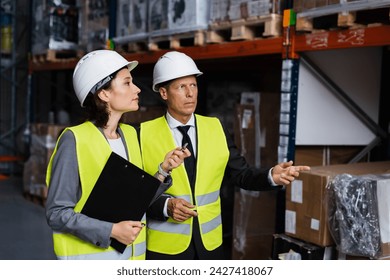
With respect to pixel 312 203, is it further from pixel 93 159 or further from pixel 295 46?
pixel 93 159

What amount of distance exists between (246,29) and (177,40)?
995 mm

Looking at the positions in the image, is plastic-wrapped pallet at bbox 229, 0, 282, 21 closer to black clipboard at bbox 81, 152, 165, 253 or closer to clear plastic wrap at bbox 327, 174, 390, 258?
clear plastic wrap at bbox 327, 174, 390, 258

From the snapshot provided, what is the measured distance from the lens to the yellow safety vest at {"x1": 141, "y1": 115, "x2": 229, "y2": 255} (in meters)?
2.79

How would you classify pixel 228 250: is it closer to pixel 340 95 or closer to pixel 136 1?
pixel 340 95

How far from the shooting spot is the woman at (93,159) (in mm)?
2117

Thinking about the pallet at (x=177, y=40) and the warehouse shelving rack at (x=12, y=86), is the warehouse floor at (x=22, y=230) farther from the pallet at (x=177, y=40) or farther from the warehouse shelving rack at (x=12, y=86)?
the pallet at (x=177, y=40)

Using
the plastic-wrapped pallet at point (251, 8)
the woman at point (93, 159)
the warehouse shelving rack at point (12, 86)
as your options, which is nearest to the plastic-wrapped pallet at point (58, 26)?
the warehouse shelving rack at point (12, 86)

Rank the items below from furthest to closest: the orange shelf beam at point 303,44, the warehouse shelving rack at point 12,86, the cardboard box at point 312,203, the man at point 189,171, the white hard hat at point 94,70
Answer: the warehouse shelving rack at point 12,86 < the cardboard box at point 312,203 < the orange shelf beam at point 303,44 < the man at point 189,171 < the white hard hat at point 94,70

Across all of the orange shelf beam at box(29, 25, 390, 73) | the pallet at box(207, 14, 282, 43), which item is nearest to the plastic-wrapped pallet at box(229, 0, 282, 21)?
the pallet at box(207, 14, 282, 43)

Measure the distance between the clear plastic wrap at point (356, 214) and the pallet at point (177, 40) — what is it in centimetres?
204

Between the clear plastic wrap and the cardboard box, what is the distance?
56mm

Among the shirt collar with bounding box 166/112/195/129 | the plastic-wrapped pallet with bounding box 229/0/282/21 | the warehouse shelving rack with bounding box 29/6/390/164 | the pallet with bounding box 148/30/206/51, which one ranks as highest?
the plastic-wrapped pallet with bounding box 229/0/282/21
